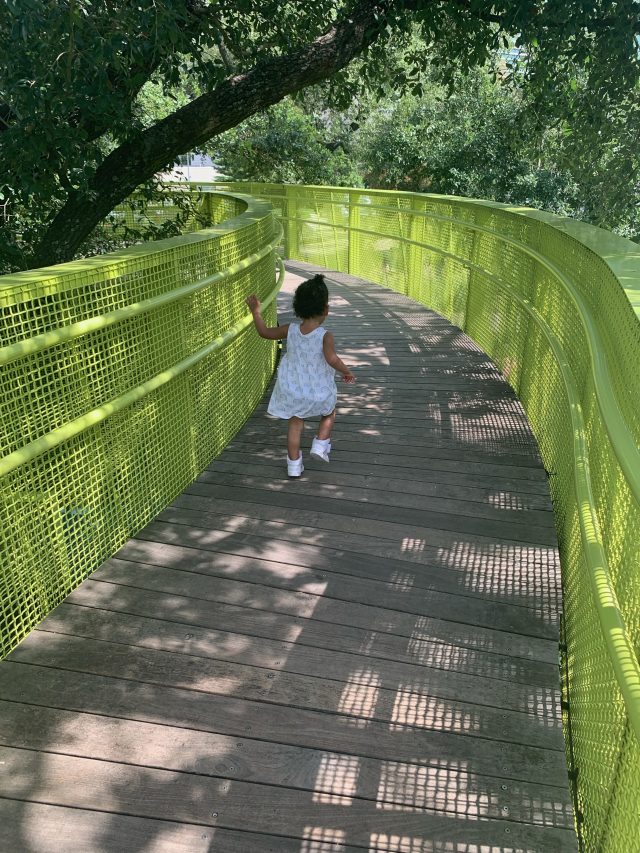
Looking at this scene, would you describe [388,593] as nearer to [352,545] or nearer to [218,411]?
[352,545]

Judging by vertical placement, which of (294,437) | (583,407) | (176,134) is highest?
(176,134)

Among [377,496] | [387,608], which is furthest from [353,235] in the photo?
[387,608]

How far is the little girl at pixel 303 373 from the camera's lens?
4.52 meters

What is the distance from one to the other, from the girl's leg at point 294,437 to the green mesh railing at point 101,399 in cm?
59

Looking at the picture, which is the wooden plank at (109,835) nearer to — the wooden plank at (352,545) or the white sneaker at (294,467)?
the wooden plank at (352,545)

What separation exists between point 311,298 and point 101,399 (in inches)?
59.6

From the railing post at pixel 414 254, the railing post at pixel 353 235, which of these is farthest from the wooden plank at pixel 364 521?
the railing post at pixel 353 235

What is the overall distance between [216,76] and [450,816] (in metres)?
6.48

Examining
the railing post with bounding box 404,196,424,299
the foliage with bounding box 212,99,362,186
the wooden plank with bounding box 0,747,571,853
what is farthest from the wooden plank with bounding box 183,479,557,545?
the foliage with bounding box 212,99,362,186

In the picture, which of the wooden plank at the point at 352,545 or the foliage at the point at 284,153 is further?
the foliage at the point at 284,153

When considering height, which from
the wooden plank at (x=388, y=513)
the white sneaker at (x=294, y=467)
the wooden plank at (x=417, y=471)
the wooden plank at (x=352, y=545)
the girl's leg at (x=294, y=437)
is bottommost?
the wooden plank at (x=352, y=545)

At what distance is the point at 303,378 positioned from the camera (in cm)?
468

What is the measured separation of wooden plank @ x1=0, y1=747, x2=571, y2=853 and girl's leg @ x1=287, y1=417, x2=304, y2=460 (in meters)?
2.44

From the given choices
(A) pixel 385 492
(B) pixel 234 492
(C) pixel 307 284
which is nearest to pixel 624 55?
(C) pixel 307 284
